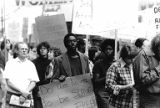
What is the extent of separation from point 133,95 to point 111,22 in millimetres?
1807

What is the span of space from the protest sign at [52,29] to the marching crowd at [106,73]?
328cm

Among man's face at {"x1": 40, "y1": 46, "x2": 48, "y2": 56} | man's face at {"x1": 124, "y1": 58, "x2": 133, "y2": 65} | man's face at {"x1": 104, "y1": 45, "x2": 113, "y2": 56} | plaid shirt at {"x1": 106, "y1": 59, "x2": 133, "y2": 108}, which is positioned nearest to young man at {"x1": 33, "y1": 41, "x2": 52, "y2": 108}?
man's face at {"x1": 40, "y1": 46, "x2": 48, "y2": 56}

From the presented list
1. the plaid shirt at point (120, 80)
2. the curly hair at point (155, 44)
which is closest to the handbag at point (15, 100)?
the plaid shirt at point (120, 80)

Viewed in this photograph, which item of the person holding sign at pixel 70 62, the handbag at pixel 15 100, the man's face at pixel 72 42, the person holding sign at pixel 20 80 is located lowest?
the handbag at pixel 15 100

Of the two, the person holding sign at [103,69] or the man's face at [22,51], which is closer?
the person holding sign at [103,69]

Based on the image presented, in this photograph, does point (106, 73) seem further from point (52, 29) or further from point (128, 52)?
point (52, 29)

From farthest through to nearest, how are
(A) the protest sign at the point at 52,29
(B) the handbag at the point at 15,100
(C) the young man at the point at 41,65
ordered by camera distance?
(A) the protest sign at the point at 52,29
(C) the young man at the point at 41,65
(B) the handbag at the point at 15,100

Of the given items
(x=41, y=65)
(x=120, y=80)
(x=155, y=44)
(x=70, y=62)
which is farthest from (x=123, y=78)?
(x=41, y=65)

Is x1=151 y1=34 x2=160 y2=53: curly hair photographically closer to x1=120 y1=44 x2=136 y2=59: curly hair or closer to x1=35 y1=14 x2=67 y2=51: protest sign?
x1=120 y1=44 x2=136 y2=59: curly hair

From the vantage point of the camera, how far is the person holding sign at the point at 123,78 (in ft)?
23.6

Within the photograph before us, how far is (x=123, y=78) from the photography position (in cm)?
723

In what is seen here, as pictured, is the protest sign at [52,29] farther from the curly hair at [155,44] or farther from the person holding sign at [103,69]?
the curly hair at [155,44]

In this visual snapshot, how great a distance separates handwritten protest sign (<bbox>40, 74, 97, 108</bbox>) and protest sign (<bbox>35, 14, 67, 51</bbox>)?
12.5 feet

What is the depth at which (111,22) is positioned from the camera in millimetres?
8797
